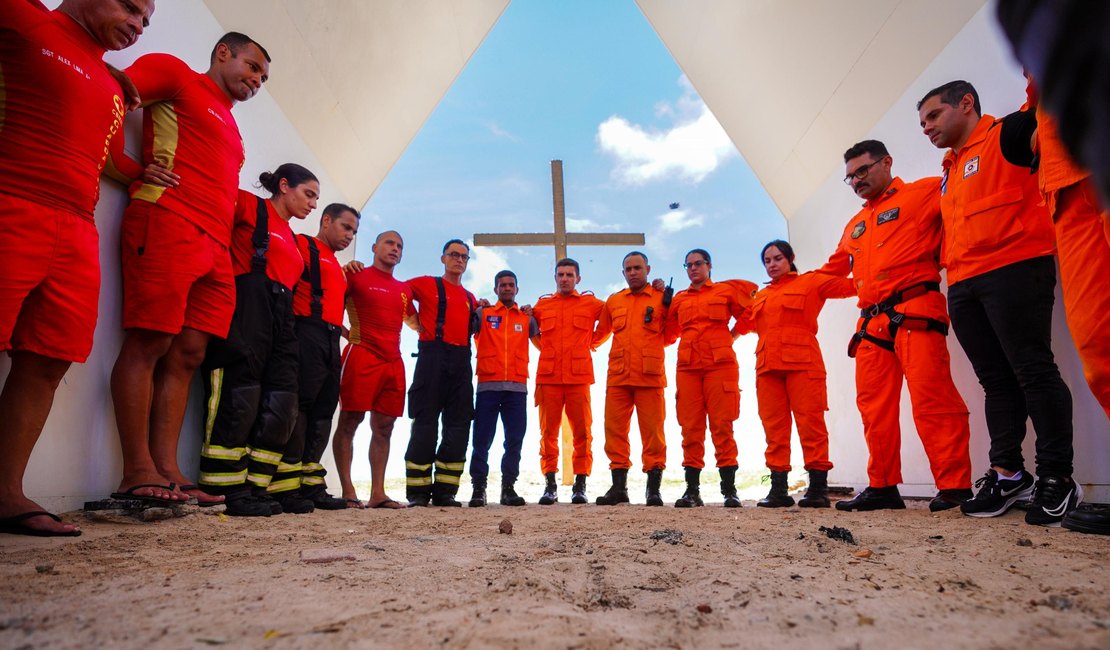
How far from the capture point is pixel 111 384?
2.31 metres

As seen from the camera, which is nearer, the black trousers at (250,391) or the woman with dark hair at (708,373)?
the black trousers at (250,391)

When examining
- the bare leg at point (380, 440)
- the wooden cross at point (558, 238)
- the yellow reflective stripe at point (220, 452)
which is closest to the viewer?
the yellow reflective stripe at point (220, 452)

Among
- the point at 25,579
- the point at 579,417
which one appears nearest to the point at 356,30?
the point at 579,417

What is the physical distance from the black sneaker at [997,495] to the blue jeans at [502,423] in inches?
113

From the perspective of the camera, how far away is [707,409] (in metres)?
4.32

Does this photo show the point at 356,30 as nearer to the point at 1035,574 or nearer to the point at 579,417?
the point at 579,417

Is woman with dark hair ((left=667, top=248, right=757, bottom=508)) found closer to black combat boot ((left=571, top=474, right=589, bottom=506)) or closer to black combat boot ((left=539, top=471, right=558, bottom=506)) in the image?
black combat boot ((left=571, top=474, right=589, bottom=506))

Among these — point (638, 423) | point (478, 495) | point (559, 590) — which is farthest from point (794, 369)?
point (559, 590)

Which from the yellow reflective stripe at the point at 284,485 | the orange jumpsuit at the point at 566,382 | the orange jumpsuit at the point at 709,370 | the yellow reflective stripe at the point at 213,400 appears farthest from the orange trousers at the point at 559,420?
the yellow reflective stripe at the point at 213,400

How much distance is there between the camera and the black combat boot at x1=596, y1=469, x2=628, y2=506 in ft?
13.4

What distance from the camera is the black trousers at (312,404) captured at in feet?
10.9

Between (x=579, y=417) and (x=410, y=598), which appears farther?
(x=579, y=417)

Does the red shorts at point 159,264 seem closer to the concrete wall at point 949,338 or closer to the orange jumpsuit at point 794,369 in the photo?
the concrete wall at point 949,338

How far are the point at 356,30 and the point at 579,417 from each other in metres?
3.38
